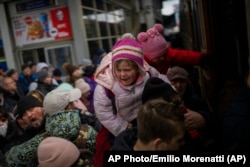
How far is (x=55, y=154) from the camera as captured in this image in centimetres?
136

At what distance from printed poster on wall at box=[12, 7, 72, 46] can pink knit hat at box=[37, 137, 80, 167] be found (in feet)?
14.6

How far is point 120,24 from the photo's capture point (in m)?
6.59

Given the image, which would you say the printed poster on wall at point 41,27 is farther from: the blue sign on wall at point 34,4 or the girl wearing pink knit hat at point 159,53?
the girl wearing pink knit hat at point 159,53

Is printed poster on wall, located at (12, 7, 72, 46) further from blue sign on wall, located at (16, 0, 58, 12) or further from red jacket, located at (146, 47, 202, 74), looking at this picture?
red jacket, located at (146, 47, 202, 74)

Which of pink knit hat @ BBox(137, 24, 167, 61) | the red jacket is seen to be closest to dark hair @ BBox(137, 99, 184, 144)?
pink knit hat @ BBox(137, 24, 167, 61)

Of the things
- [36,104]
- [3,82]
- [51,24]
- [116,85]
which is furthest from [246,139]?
[51,24]

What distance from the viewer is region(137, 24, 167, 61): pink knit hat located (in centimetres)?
168

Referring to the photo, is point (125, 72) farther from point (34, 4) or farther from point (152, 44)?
point (34, 4)

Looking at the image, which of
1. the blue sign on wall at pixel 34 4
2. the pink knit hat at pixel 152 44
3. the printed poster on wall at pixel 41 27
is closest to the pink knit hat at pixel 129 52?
the pink knit hat at pixel 152 44

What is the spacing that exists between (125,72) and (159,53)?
34cm

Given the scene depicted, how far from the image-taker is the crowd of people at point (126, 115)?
3.38 ft

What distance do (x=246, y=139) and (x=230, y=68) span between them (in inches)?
40.8

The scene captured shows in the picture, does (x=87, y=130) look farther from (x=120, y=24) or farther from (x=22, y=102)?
(x=120, y=24)

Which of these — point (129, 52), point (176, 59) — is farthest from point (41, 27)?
point (129, 52)
